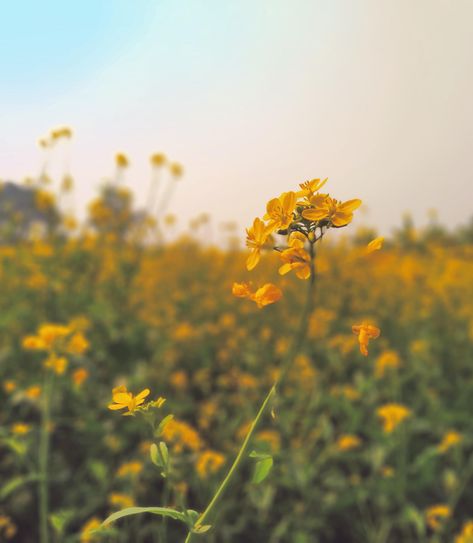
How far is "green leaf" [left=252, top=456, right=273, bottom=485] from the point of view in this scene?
0.74 meters

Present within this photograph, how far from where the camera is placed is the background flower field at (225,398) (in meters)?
2.15

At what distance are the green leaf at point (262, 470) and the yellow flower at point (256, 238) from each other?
0.24 metres

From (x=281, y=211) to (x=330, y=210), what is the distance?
0.18 feet

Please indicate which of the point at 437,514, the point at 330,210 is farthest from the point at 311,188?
the point at 437,514

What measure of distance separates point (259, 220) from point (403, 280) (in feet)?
16.0

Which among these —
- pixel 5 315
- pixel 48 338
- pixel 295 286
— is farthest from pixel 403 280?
pixel 48 338

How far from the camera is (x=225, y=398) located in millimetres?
2947

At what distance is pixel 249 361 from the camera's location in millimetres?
3068

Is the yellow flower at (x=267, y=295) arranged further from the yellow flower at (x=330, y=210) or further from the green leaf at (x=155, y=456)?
the green leaf at (x=155, y=456)

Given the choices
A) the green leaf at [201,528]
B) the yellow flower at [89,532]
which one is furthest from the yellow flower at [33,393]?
the green leaf at [201,528]

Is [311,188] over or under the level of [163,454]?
over

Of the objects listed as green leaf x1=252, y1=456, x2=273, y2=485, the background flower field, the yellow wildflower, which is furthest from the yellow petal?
the yellow wildflower

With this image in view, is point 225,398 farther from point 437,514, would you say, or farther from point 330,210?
point 330,210

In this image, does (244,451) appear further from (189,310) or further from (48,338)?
(189,310)
